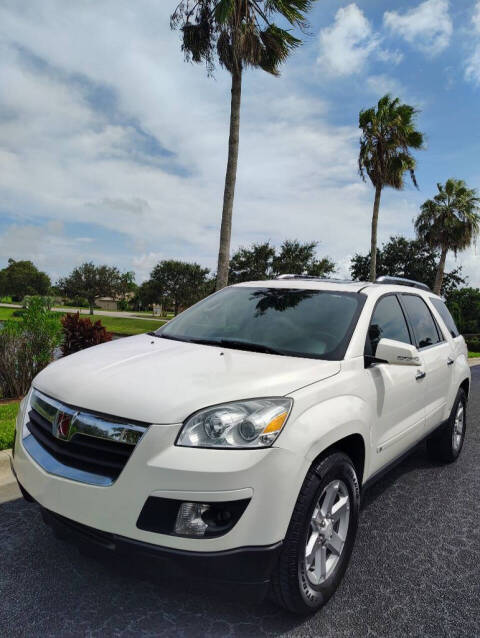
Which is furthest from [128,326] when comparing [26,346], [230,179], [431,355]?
[431,355]

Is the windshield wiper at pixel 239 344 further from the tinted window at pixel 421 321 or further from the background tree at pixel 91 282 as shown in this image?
the background tree at pixel 91 282

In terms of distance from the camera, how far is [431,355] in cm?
423

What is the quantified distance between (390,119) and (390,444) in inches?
774

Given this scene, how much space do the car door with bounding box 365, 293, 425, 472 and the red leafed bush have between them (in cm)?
610

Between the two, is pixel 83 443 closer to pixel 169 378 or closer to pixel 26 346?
pixel 169 378

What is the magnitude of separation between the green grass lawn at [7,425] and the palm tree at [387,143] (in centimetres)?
1665

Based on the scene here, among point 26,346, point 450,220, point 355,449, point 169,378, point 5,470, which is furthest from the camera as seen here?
point 450,220

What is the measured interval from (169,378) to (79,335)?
6709mm

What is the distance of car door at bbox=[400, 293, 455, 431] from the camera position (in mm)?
4098

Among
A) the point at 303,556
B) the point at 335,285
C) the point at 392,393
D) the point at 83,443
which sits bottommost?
the point at 303,556

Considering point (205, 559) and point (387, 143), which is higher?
point (387, 143)

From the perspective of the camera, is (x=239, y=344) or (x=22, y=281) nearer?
(x=239, y=344)

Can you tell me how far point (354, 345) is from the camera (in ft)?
9.98

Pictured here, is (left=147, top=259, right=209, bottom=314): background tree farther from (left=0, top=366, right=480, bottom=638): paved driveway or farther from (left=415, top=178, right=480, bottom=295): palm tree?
(left=0, top=366, right=480, bottom=638): paved driveway
